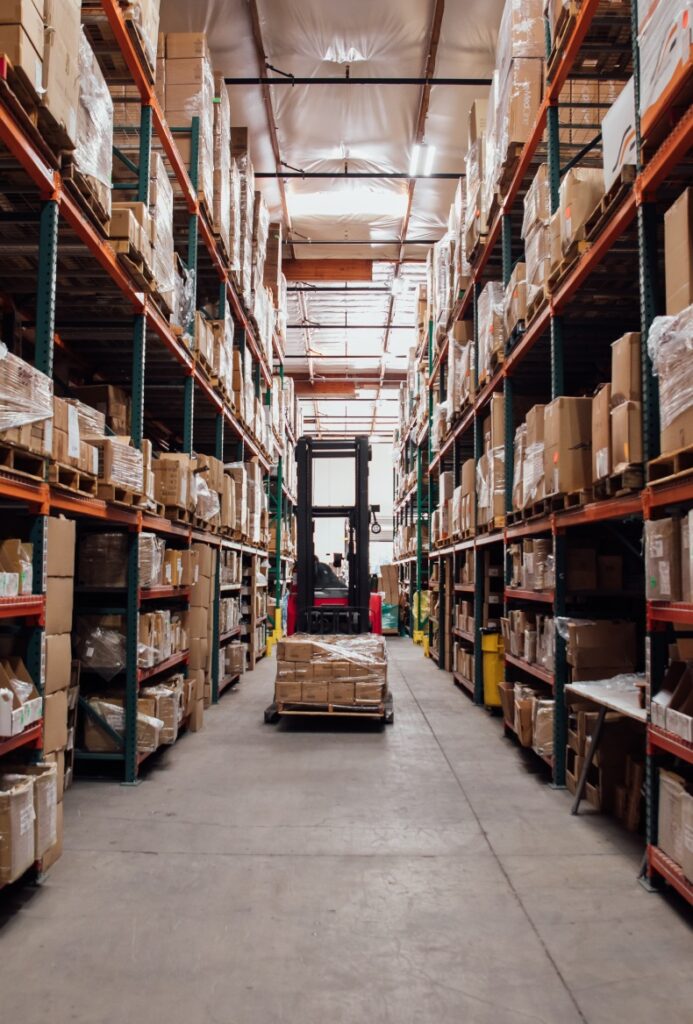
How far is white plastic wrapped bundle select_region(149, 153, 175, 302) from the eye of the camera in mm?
5859

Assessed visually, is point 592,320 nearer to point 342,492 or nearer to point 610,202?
point 610,202

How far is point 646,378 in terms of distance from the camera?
3807 mm

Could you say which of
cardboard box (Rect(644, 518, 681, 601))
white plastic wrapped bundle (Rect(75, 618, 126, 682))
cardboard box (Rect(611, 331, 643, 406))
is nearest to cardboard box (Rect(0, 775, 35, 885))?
white plastic wrapped bundle (Rect(75, 618, 126, 682))

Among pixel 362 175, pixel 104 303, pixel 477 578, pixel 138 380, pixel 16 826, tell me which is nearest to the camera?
pixel 16 826

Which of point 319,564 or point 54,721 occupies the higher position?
point 319,564

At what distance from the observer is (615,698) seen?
411 centimetres

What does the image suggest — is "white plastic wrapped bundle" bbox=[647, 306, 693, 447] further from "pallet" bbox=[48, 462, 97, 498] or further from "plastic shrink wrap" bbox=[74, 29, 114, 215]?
"plastic shrink wrap" bbox=[74, 29, 114, 215]

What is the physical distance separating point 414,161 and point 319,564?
6803mm

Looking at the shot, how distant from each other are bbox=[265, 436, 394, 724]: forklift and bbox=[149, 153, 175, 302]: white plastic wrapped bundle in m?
2.96

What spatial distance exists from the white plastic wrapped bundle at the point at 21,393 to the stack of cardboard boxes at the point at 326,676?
4.22 meters

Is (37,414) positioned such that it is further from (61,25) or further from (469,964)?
(469,964)

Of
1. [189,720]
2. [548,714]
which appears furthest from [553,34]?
[189,720]

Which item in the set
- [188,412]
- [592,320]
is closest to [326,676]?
[188,412]

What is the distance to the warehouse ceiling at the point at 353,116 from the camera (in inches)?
361
